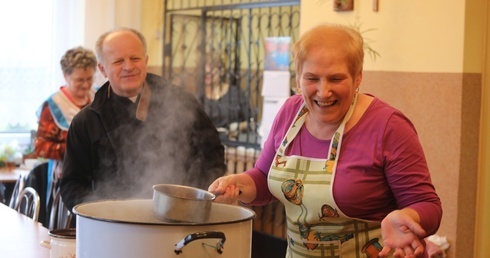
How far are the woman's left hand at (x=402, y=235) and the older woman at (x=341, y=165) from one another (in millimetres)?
97

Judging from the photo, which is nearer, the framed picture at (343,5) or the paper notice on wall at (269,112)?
the framed picture at (343,5)

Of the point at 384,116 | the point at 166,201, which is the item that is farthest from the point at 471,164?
the point at 166,201

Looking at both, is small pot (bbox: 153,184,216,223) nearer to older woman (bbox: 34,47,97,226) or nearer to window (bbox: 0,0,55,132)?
older woman (bbox: 34,47,97,226)

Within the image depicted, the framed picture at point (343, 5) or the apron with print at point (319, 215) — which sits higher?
the framed picture at point (343, 5)

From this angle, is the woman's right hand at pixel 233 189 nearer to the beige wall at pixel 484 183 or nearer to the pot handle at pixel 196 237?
the pot handle at pixel 196 237

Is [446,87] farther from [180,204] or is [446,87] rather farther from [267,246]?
[180,204]

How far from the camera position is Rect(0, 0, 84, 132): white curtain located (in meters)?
6.57

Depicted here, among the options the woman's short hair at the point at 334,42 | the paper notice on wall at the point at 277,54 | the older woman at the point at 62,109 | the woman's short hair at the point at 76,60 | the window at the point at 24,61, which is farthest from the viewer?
the window at the point at 24,61

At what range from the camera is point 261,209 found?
577 centimetres

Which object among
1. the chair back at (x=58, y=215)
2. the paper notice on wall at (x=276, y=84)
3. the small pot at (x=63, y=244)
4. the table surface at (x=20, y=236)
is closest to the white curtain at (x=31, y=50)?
the paper notice on wall at (x=276, y=84)

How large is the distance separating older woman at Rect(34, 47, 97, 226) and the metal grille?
138 centimetres

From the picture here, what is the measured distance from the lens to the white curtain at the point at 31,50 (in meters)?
6.57

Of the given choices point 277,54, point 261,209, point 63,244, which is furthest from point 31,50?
point 63,244

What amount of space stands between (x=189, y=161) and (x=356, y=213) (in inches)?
45.9
